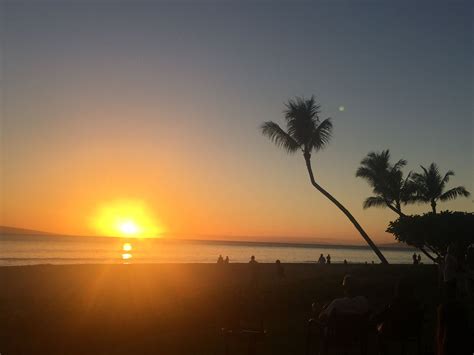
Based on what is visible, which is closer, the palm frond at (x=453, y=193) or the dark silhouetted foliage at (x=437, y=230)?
the dark silhouetted foliage at (x=437, y=230)

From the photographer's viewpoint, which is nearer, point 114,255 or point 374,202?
point 374,202

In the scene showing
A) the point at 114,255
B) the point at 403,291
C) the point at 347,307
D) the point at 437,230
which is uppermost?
the point at 437,230

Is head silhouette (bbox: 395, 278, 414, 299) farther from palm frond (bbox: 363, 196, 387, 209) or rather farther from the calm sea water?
the calm sea water

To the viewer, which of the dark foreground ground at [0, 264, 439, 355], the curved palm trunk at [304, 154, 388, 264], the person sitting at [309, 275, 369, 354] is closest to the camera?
the person sitting at [309, 275, 369, 354]

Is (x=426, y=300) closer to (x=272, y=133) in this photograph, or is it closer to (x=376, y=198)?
(x=272, y=133)

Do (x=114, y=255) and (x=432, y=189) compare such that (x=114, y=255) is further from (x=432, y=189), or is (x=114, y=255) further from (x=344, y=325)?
(x=344, y=325)

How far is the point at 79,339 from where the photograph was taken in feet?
31.3

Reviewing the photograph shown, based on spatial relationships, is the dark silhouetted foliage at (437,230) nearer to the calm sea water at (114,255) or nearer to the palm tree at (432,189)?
the palm tree at (432,189)

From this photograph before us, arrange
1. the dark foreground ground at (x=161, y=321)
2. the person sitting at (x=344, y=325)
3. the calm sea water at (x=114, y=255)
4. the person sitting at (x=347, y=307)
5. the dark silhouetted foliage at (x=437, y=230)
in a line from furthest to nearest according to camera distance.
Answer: the calm sea water at (x=114, y=255), the dark silhouetted foliage at (x=437, y=230), the dark foreground ground at (x=161, y=321), the person sitting at (x=347, y=307), the person sitting at (x=344, y=325)

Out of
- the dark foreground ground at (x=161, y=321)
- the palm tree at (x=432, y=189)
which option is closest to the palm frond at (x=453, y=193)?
the palm tree at (x=432, y=189)

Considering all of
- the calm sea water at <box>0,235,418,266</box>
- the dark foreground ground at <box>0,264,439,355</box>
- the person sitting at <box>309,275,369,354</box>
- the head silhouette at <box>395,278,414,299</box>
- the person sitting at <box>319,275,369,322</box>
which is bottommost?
the calm sea water at <box>0,235,418,266</box>

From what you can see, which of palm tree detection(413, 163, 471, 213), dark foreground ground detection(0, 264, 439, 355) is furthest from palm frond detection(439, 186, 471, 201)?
dark foreground ground detection(0, 264, 439, 355)

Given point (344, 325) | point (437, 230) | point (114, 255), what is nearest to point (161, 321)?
point (344, 325)

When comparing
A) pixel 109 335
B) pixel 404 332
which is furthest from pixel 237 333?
pixel 109 335
